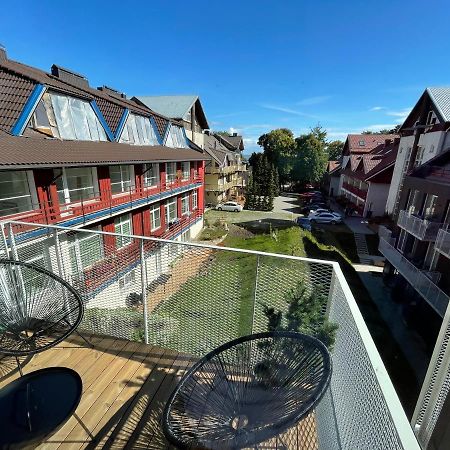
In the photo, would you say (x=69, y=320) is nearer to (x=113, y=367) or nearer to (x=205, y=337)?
(x=113, y=367)

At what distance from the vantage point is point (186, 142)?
22766mm

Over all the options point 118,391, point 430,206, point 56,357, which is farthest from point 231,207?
point 118,391

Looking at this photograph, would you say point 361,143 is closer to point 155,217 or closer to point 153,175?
point 153,175

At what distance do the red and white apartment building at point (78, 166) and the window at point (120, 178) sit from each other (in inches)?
2.1

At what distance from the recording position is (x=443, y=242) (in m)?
10.9

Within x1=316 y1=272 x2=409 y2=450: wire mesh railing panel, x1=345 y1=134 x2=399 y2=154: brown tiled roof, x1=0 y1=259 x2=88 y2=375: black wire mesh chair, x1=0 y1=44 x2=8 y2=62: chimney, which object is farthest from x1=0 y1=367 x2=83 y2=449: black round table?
x1=345 y1=134 x2=399 y2=154: brown tiled roof

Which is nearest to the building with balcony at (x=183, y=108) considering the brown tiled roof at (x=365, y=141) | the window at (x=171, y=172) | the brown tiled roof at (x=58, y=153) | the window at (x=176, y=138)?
the window at (x=176, y=138)

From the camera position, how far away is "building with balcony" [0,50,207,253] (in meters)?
8.51

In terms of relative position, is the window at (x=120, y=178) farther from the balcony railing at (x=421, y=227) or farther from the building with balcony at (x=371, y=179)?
the building with balcony at (x=371, y=179)

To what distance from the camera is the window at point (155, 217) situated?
1647cm

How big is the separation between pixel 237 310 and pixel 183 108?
23872mm

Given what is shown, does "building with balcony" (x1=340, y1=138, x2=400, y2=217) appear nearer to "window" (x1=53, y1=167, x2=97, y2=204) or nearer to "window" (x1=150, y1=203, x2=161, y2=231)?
"window" (x1=150, y1=203, x2=161, y2=231)

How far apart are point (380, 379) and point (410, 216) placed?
1489cm

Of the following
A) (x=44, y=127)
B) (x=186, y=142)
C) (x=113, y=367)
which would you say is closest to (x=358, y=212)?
(x=186, y=142)
